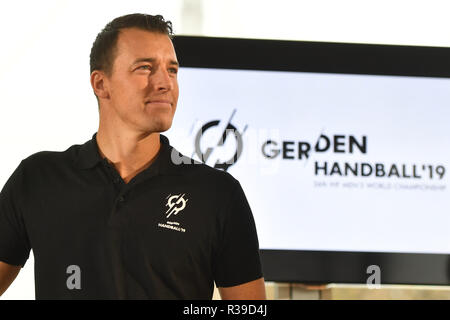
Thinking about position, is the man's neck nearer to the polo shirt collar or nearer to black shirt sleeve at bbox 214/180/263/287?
the polo shirt collar

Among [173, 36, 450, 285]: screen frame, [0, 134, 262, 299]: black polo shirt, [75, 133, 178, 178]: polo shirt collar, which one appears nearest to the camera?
[0, 134, 262, 299]: black polo shirt

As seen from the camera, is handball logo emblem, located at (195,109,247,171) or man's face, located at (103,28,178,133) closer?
man's face, located at (103,28,178,133)

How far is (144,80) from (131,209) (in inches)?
12.6

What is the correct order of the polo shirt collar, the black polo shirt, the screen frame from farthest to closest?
the screen frame
the polo shirt collar
the black polo shirt

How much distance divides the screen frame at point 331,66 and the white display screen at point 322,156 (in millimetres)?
29

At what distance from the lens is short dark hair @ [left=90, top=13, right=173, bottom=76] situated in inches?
67.7

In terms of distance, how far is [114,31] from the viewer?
5.69ft

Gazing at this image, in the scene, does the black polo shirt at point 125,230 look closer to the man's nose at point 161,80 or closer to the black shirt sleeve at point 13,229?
the black shirt sleeve at point 13,229

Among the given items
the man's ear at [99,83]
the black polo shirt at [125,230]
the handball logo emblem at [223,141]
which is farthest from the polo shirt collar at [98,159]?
the handball logo emblem at [223,141]

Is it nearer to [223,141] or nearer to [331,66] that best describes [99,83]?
[223,141]

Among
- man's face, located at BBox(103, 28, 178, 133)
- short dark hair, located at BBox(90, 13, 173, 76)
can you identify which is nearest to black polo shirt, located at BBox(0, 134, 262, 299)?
man's face, located at BBox(103, 28, 178, 133)

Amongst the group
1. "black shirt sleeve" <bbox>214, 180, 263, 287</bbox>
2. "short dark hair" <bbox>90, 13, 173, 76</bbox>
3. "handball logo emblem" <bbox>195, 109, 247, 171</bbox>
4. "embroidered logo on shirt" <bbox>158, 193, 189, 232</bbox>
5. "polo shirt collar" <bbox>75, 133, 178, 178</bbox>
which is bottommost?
"black shirt sleeve" <bbox>214, 180, 263, 287</bbox>

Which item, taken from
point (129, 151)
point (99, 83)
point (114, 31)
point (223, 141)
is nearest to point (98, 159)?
point (129, 151)

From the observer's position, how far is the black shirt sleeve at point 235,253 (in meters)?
1.63
